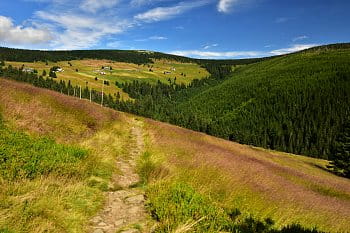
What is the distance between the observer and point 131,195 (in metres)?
8.73

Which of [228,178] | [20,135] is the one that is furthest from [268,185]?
[20,135]

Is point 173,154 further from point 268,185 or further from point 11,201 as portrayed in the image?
point 11,201

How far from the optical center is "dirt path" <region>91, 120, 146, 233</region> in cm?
672

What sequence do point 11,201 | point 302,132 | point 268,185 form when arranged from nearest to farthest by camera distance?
point 11,201
point 268,185
point 302,132

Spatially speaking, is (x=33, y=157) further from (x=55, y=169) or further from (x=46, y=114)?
(x=46, y=114)

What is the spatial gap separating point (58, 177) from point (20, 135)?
339cm

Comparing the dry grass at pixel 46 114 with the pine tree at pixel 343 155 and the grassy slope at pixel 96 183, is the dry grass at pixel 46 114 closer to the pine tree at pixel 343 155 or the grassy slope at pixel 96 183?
the grassy slope at pixel 96 183

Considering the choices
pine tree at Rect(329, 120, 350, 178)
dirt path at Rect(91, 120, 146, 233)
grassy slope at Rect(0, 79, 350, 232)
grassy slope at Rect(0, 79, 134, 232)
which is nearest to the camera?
grassy slope at Rect(0, 79, 134, 232)

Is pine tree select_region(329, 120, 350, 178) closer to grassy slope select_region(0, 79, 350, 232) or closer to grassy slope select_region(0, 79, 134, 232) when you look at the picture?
grassy slope select_region(0, 79, 350, 232)

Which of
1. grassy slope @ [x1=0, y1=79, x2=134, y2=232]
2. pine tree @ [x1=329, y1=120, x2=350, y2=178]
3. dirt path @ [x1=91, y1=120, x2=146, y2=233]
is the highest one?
grassy slope @ [x1=0, y1=79, x2=134, y2=232]

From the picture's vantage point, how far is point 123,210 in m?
7.66

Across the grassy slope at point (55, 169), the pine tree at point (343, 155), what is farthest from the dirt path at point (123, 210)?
the pine tree at point (343, 155)

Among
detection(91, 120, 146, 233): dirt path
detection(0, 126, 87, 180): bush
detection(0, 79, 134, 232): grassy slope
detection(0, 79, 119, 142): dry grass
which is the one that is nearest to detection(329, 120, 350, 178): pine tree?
detection(0, 79, 134, 232): grassy slope

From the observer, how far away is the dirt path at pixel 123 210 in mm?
6719
